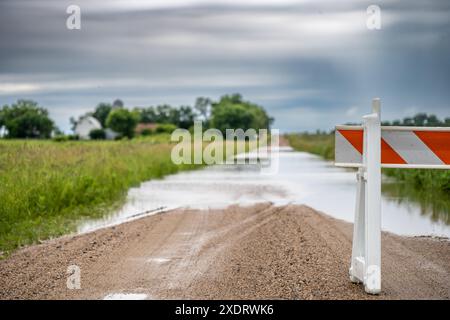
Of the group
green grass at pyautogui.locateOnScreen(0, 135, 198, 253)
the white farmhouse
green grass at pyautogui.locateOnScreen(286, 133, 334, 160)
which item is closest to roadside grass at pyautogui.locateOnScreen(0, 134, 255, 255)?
green grass at pyautogui.locateOnScreen(0, 135, 198, 253)

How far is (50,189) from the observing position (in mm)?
16219

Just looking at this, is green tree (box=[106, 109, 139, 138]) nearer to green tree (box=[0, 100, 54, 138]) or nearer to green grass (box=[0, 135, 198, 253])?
green tree (box=[0, 100, 54, 138])

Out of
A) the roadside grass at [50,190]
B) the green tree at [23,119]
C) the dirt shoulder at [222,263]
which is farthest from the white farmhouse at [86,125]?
the dirt shoulder at [222,263]

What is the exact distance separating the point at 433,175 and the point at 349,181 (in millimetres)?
3401

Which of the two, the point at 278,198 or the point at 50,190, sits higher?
the point at 50,190

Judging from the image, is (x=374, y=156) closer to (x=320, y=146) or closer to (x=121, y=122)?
(x=320, y=146)

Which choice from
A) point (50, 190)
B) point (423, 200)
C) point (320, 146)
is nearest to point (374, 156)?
point (50, 190)

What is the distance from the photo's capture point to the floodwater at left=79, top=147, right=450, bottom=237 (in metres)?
13.4

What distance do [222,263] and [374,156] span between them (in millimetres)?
2362

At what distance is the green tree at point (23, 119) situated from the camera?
43484 mm

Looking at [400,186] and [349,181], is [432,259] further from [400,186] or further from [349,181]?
[349,181]

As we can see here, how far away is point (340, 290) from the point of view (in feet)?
23.0
